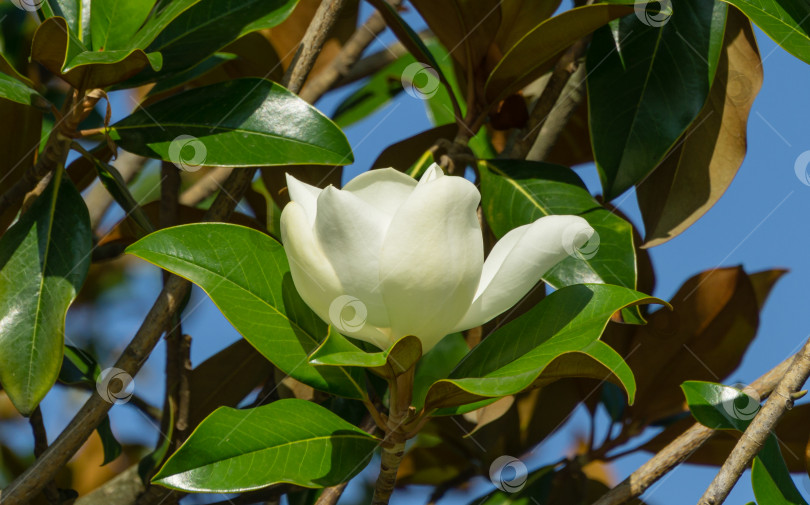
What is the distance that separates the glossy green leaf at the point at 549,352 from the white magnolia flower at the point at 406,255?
0.14 ft

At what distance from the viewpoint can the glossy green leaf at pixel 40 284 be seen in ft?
2.70

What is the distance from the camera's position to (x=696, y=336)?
46.0 inches

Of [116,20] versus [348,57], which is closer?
[116,20]

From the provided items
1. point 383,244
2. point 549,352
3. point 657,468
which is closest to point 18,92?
point 383,244

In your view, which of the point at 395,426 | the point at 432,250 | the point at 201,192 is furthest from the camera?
the point at 201,192

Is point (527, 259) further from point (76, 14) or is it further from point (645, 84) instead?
point (76, 14)

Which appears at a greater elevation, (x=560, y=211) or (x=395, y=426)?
(x=560, y=211)

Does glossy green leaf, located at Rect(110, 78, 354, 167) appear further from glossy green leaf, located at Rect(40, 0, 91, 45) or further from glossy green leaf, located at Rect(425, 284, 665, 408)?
glossy green leaf, located at Rect(425, 284, 665, 408)

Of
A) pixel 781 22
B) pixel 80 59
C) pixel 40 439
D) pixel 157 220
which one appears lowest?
pixel 40 439

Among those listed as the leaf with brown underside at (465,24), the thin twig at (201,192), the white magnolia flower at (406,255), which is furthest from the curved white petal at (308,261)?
the thin twig at (201,192)

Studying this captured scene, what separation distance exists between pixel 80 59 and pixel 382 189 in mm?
318

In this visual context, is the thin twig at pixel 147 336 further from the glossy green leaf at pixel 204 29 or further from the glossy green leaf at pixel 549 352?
the glossy green leaf at pixel 549 352

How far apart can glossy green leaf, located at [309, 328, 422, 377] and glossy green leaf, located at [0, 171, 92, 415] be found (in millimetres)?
382

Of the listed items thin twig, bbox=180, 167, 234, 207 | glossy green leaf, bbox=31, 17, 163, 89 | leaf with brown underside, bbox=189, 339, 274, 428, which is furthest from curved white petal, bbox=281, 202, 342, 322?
thin twig, bbox=180, 167, 234, 207
